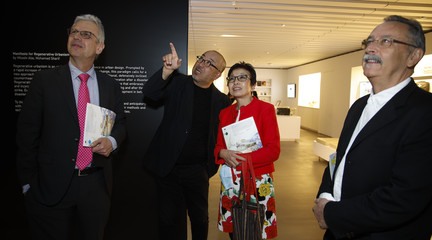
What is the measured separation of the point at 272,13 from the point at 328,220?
5.33 metres

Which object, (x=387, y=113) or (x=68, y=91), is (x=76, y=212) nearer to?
(x=68, y=91)

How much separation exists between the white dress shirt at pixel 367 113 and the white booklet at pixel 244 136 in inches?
25.3

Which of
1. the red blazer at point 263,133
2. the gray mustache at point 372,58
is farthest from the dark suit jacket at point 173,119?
the gray mustache at point 372,58

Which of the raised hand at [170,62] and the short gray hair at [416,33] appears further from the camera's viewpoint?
the raised hand at [170,62]

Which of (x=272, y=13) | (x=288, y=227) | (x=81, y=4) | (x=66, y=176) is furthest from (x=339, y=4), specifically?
(x=66, y=176)

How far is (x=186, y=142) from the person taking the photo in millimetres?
2180

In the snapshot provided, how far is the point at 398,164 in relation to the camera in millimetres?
1088

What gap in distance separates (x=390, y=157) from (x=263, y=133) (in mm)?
958

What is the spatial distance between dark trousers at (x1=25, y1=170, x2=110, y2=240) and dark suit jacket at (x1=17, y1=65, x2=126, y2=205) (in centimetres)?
7

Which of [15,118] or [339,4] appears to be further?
[339,4]

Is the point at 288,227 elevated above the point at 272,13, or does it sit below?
below

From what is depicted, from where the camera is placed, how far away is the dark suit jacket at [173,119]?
213cm

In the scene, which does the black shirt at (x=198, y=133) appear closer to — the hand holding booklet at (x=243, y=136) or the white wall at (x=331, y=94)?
the hand holding booklet at (x=243, y=136)

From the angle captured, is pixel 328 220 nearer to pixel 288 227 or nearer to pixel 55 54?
pixel 288 227
